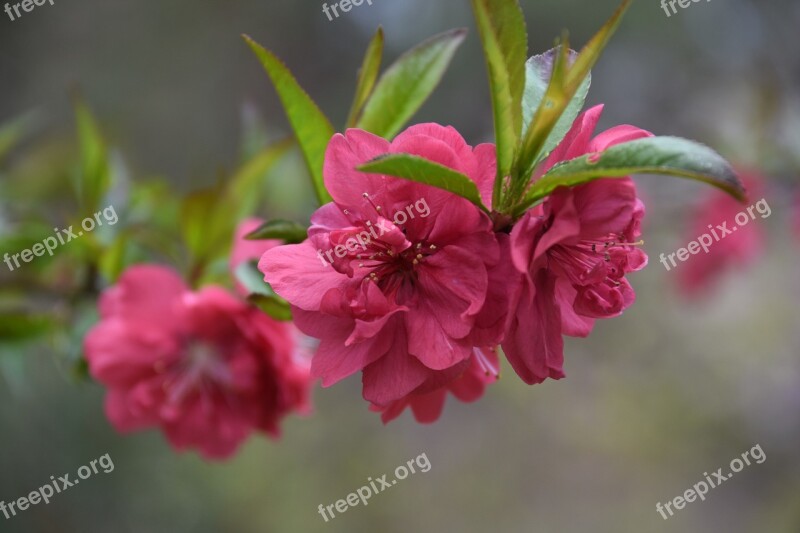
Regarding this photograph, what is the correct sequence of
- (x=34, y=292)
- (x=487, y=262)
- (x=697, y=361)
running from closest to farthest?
(x=487, y=262) < (x=34, y=292) < (x=697, y=361)

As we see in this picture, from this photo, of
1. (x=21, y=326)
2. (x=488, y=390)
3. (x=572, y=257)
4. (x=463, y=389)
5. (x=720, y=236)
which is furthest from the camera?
(x=488, y=390)

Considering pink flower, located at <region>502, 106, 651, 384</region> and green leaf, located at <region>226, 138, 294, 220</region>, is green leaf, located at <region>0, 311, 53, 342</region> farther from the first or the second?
pink flower, located at <region>502, 106, 651, 384</region>

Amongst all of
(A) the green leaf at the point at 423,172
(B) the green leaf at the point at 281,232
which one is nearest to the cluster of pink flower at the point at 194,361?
A: (B) the green leaf at the point at 281,232

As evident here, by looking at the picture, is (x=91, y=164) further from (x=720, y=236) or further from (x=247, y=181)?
(x=720, y=236)

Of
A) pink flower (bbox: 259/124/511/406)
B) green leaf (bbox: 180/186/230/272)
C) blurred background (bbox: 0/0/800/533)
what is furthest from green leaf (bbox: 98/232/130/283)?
blurred background (bbox: 0/0/800/533)

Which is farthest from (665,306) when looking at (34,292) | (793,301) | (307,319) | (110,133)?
(307,319)

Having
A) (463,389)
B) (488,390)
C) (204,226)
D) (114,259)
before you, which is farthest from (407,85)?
(488,390)

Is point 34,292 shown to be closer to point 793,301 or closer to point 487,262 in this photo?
point 487,262
